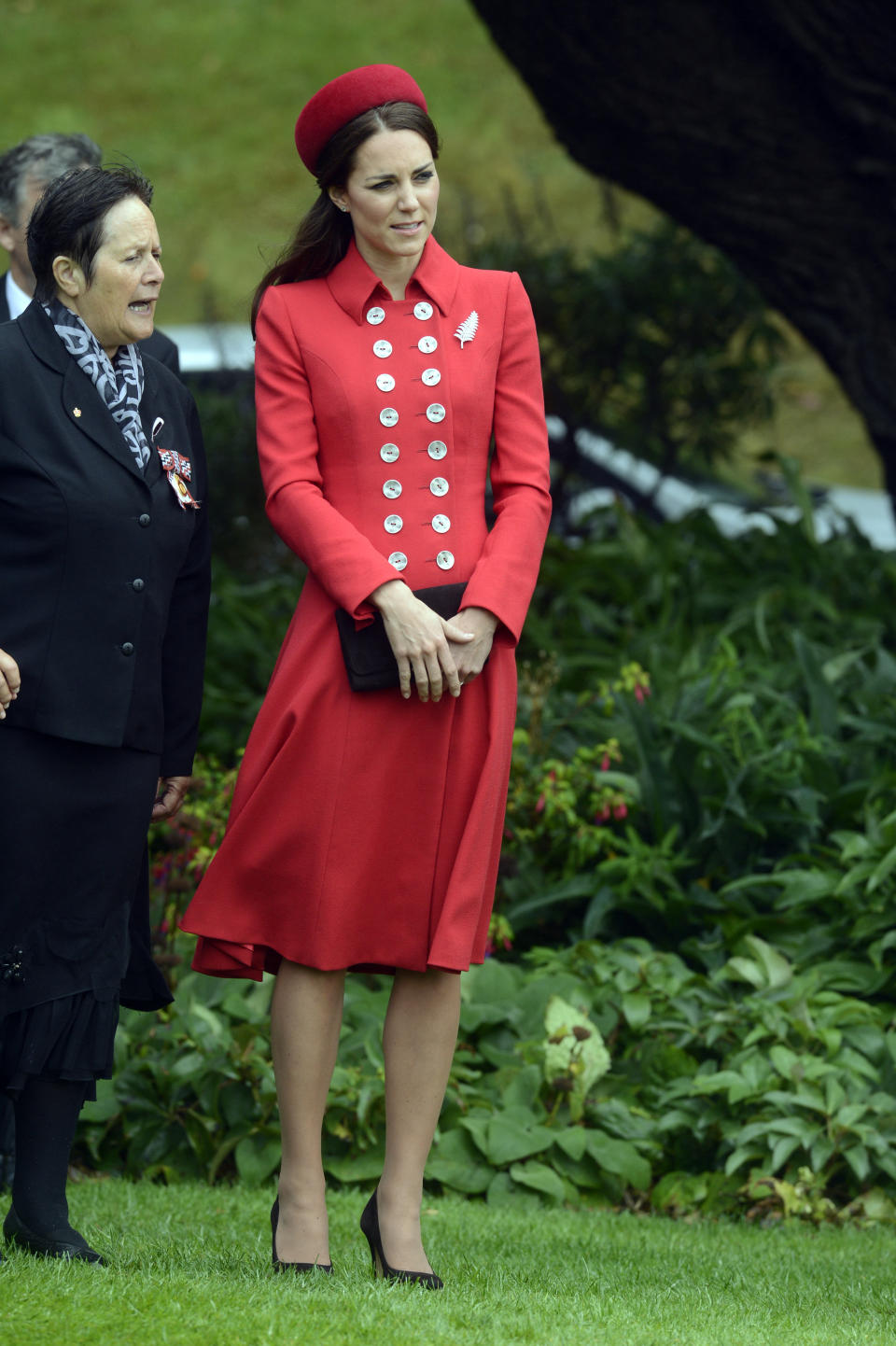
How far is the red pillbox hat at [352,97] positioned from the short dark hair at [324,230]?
0.02 m

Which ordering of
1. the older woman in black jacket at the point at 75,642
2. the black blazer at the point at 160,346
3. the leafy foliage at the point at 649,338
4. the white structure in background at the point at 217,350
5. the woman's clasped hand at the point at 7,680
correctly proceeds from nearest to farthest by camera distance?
the woman's clasped hand at the point at 7,680 → the older woman in black jacket at the point at 75,642 → the black blazer at the point at 160,346 → the leafy foliage at the point at 649,338 → the white structure in background at the point at 217,350

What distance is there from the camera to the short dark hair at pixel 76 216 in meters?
2.96

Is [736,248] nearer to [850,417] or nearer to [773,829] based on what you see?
[773,829]

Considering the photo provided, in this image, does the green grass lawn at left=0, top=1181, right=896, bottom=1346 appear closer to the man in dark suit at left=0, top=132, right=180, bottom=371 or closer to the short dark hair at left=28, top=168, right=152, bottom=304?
the short dark hair at left=28, top=168, right=152, bottom=304

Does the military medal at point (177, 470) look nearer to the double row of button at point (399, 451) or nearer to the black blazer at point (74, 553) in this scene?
the black blazer at point (74, 553)

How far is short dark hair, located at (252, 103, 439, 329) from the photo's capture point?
9.88 feet

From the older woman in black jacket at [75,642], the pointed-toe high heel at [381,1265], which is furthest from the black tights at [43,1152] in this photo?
the pointed-toe high heel at [381,1265]

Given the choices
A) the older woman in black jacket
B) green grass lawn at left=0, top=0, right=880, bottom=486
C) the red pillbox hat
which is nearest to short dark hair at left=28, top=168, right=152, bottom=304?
the older woman in black jacket

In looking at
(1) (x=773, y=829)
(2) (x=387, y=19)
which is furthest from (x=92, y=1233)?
(2) (x=387, y=19)

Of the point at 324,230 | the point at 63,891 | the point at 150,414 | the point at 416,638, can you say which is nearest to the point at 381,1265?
the point at 63,891

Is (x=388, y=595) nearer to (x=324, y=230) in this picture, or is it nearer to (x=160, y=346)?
(x=324, y=230)

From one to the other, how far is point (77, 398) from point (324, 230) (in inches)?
22.3

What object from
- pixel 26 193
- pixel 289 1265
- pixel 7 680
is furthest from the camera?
pixel 26 193

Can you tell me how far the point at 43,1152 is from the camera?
3.05 metres
